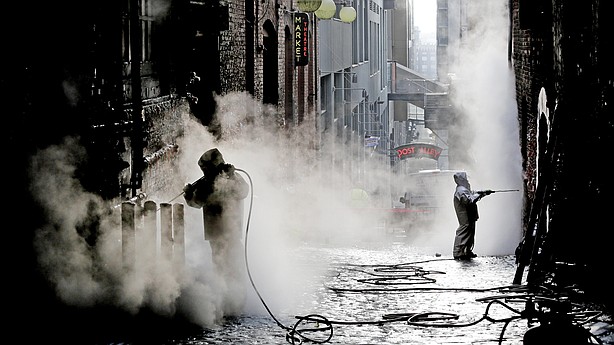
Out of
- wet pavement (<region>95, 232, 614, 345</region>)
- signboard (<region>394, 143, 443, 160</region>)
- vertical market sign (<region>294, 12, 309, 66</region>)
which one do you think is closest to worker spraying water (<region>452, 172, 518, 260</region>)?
wet pavement (<region>95, 232, 614, 345</region>)

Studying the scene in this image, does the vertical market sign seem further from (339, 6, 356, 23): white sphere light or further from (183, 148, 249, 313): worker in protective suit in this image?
(183, 148, 249, 313): worker in protective suit

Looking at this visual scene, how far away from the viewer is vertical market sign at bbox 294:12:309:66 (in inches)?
858

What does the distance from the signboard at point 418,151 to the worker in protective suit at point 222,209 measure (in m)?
35.6

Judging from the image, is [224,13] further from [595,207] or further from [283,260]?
[595,207]

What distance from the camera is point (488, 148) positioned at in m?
19.1

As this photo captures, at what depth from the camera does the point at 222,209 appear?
8.95 m

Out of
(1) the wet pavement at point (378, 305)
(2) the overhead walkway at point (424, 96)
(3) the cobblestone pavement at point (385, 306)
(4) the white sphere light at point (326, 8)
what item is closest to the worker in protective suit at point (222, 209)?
(1) the wet pavement at point (378, 305)

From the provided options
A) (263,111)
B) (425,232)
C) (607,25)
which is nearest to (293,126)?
(263,111)

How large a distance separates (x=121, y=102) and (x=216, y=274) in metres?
1.79

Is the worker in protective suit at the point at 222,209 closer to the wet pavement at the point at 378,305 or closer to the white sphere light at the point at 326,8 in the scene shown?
the wet pavement at the point at 378,305

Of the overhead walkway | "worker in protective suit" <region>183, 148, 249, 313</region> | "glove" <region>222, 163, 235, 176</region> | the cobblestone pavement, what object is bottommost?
the cobblestone pavement

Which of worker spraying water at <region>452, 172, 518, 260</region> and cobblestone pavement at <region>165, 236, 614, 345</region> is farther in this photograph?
worker spraying water at <region>452, 172, 518, 260</region>

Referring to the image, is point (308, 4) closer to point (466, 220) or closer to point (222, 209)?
point (466, 220)

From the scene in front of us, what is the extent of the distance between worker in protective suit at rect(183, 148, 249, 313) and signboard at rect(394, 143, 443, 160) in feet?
117
